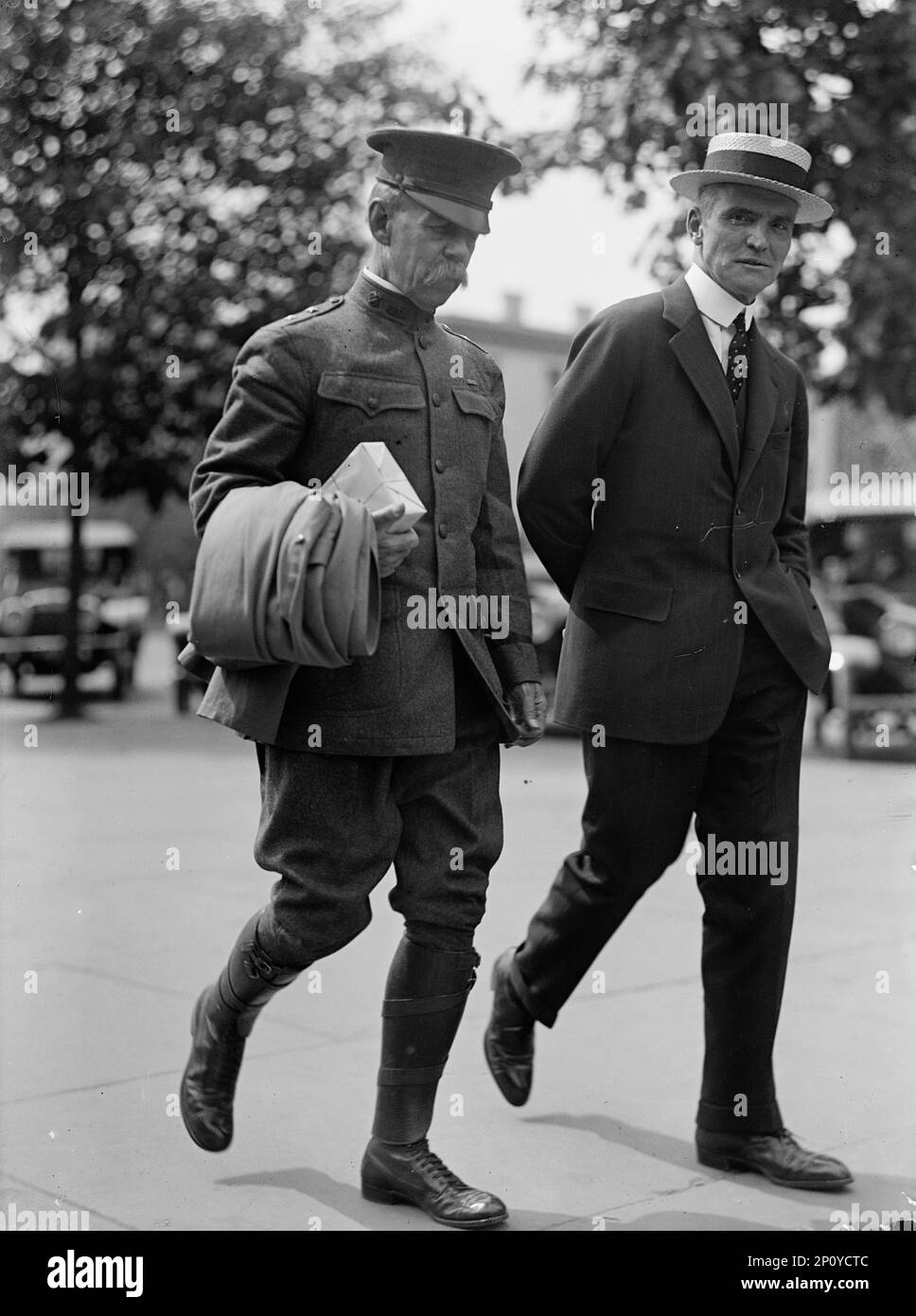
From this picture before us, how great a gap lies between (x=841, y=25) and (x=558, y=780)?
15.5 feet

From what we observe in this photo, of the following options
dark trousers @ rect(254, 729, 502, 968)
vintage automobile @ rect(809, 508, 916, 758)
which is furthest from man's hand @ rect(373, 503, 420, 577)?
vintage automobile @ rect(809, 508, 916, 758)

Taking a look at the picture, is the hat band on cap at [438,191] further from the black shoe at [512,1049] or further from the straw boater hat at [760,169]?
the black shoe at [512,1049]

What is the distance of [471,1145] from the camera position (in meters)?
3.72

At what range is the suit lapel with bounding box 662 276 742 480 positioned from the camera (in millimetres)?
3500

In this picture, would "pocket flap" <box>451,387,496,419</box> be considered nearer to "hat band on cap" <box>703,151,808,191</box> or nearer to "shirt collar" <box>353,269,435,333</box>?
"shirt collar" <box>353,269,435,333</box>

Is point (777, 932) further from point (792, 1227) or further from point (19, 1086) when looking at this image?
point (19, 1086)

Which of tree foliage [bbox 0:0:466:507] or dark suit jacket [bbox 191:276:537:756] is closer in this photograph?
dark suit jacket [bbox 191:276:537:756]

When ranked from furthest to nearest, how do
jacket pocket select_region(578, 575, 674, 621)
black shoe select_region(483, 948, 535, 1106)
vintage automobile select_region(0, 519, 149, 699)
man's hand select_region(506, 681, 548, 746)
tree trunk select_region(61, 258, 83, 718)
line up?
vintage automobile select_region(0, 519, 149, 699) → tree trunk select_region(61, 258, 83, 718) → black shoe select_region(483, 948, 535, 1106) → jacket pocket select_region(578, 575, 674, 621) → man's hand select_region(506, 681, 548, 746)

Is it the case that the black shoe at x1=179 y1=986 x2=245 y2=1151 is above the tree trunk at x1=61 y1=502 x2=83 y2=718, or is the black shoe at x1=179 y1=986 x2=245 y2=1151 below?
below

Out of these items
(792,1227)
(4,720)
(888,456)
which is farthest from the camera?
(4,720)

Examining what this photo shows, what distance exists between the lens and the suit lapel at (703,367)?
3.50 meters

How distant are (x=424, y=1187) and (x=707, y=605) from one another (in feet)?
4.14

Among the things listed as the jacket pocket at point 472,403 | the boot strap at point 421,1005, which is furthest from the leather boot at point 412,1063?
the jacket pocket at point 472,403

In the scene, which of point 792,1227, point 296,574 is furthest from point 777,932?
point 296,574
